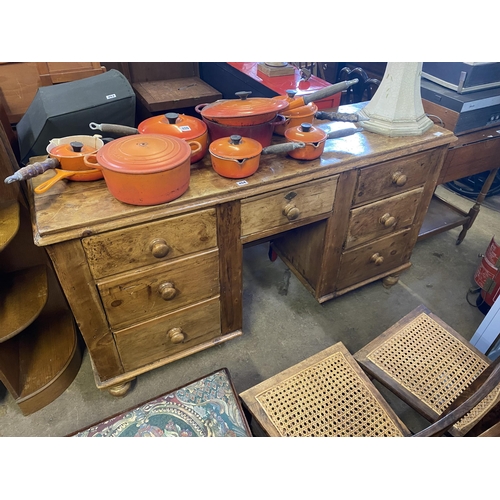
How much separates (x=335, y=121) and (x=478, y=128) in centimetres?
110

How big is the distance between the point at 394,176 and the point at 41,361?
72.1 inches

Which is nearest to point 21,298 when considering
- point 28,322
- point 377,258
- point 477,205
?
point 28,322

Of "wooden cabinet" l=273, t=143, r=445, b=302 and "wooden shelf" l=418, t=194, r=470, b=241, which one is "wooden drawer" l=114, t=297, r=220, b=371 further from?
"wooden shelf" l=418, t=194, r=470, b=241

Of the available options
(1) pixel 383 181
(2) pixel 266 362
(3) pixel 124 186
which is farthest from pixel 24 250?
(1) pixel 383 181

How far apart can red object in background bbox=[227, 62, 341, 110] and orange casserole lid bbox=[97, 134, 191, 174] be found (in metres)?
1.41

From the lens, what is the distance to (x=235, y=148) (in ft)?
4.29

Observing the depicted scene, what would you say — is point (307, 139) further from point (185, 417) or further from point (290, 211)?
point (185, 417)

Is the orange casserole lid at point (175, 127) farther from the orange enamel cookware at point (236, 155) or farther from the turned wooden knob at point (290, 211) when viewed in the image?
the turned wooden knob at point (290, 211)

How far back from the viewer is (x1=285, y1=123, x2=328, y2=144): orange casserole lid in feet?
4.75

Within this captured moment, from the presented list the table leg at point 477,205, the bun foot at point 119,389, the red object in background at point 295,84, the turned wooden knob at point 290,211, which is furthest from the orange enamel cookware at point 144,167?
the table leg at point 477,205

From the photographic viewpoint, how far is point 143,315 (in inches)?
57.9

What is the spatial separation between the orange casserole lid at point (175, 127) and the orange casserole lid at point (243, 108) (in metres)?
0.06

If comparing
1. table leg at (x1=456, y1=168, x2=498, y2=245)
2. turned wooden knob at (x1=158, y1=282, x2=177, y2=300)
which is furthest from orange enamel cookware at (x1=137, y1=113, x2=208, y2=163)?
table leg at (x1=456, y1=168, x2=498, y2=245)

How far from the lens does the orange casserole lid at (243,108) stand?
4.42 ft
